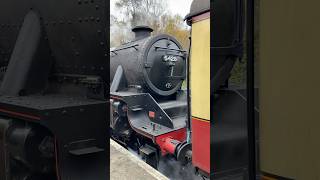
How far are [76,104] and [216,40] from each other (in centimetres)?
164

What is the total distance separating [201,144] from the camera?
13.9 feet

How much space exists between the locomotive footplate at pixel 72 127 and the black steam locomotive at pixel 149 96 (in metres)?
4.30

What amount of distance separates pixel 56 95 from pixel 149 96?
5.24 metres

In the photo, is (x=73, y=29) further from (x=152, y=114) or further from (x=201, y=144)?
(x=152, y=114)

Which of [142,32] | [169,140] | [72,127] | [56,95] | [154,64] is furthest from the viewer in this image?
[142,32]

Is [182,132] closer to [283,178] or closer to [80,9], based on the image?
[80,9]

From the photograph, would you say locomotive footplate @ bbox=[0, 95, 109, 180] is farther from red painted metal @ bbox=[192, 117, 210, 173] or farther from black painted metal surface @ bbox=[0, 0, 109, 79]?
red painted metal @ bbox=[192, 117, 210, 173]

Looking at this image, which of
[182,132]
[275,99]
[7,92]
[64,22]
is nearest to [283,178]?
[275,99]

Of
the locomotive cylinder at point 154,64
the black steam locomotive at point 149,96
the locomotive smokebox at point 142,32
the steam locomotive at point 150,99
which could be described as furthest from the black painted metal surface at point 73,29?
the locomotive smokebox at point 142,32

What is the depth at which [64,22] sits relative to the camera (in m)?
3.14

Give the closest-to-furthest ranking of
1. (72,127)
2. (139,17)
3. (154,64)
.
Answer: (72,127), (154,64), (139,17)

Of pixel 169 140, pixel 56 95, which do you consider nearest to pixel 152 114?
pixel 169 140

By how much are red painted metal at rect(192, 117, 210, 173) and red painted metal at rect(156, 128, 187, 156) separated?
8.15 feet

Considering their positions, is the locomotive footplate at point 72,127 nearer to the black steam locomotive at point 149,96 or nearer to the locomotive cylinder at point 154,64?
the black steam locomotive at point 149,96
